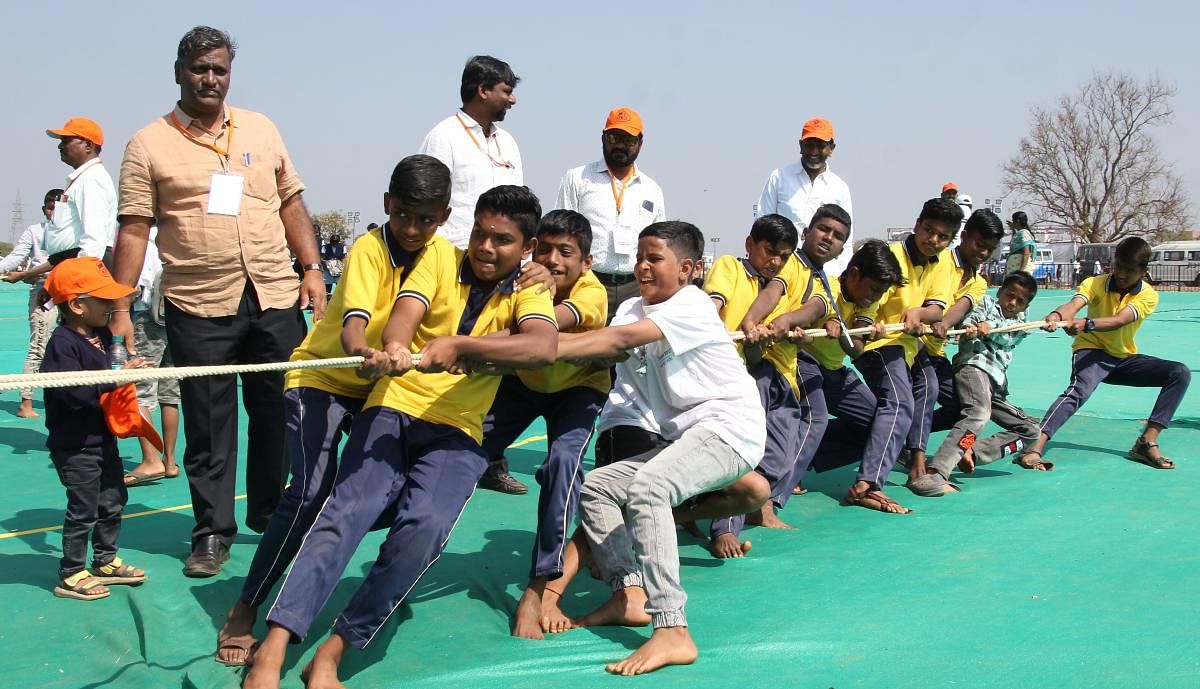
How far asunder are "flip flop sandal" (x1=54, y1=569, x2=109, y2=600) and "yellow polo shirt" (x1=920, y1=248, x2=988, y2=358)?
476 centimetres

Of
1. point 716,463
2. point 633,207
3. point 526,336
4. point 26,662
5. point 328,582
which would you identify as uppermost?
point 633,207

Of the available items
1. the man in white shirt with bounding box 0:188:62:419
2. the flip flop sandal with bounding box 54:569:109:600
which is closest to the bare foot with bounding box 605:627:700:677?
the flip flop sandal with bounding box 54:569:109:600

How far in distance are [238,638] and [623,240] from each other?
341 cm

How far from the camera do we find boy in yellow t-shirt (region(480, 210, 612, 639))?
3984 millimetres

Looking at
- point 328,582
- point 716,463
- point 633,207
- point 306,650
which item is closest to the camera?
point 328,582

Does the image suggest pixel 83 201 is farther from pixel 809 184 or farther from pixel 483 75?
pixel 809 184

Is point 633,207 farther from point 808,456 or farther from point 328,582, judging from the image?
point 328,582

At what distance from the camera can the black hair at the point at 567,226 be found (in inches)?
176

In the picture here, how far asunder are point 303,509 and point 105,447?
1.08 meters

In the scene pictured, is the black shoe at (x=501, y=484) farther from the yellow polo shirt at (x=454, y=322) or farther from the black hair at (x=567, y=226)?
the yellow polo shirt at (x=454, y=322)

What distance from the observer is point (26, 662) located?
3.39 m

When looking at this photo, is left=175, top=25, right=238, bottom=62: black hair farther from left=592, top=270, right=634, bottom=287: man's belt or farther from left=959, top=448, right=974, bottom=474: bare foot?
left=959, top=448, right=974, bottom=474: bare foot

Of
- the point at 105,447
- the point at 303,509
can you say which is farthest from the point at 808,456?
the point at 105,447

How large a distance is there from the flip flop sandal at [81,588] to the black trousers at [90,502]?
29mm
